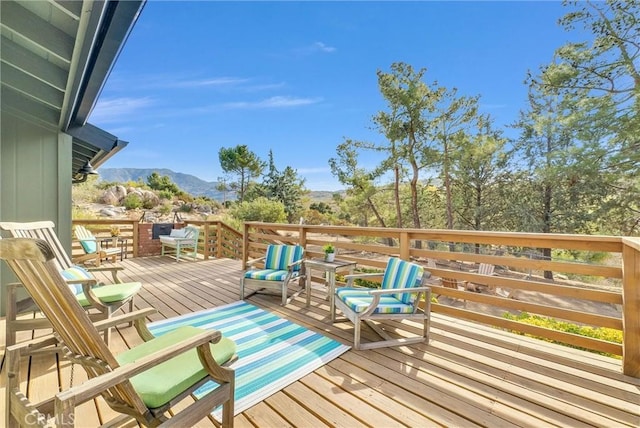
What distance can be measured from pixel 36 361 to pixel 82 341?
183cm

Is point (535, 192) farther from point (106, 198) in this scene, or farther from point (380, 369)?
point (106, 198)

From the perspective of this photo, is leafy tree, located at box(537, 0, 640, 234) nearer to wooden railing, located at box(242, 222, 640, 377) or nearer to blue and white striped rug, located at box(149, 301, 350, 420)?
wooden railing, located at box(242, 222, 640, 377)

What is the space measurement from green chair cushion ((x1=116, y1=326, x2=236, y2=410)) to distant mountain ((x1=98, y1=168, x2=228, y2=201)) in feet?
82.6

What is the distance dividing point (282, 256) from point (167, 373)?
2.82 metres

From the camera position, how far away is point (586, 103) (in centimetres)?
912

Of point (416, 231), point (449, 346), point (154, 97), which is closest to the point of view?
point (449, 346)

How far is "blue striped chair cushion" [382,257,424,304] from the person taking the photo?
2.78 m

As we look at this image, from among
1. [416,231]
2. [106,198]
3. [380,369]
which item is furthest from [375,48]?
[106,198]

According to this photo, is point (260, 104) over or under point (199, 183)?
over

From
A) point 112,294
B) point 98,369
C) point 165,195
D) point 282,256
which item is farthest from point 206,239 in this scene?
point 165,195

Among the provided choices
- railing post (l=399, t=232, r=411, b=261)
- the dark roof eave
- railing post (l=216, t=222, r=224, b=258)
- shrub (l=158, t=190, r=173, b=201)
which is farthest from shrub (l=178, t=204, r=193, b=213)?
railing post (l=399, t=232, r=411, b=261)

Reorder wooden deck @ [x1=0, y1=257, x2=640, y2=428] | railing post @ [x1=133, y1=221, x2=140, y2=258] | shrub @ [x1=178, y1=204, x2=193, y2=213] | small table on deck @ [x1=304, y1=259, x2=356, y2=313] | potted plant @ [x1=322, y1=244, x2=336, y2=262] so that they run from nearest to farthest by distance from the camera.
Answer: wooden deck @ [x1=0, y1=257, x2=640, y2=428]
small table on deck @ [x1=304, y1=259, x2=356, y2=313]
potted plant @ [x1=322, y1=244, x2=336, y2=262]
railing post @ [x1=133, y1=221, x2=140, y2=258]
shrub @ [x1=178, y1=204, x2=193, y2=213]

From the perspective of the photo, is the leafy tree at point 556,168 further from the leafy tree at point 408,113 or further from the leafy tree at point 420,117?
the leafy tree at point 408,113

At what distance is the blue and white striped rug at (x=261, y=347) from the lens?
6.36 ft
